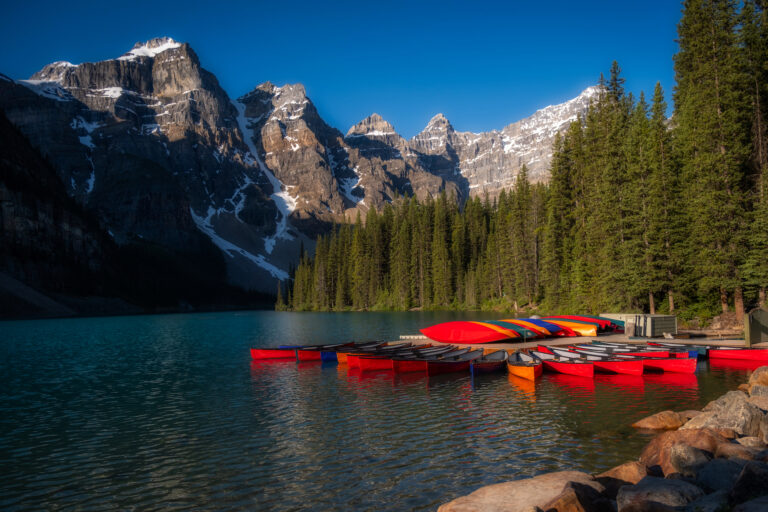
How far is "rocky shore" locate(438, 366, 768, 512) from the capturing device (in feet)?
24.6

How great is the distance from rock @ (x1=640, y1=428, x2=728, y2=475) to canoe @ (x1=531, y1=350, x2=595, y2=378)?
45.9 feet

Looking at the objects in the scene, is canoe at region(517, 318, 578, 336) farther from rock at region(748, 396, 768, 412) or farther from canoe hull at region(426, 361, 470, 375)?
rock at region(748, 396, 768, 412)

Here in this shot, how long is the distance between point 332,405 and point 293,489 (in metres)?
9.15

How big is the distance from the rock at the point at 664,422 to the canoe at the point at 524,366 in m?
9.14

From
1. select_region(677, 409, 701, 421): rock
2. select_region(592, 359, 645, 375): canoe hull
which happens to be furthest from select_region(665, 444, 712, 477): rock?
A: select_region(592, 359, 645, 375): canoe hull

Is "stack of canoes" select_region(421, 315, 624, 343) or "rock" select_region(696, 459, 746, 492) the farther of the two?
"stack of canoes" select_region(421, 315, 624, 343)

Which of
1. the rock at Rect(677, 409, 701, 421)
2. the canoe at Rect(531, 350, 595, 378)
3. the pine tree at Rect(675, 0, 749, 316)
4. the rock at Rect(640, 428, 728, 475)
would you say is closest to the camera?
the rock at Rect(640, 428, 728, 475)

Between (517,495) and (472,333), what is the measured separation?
26355 mm

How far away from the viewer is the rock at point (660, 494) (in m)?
7.79

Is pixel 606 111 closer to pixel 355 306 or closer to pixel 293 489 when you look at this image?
pixel 293 489

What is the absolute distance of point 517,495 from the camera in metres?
9.44

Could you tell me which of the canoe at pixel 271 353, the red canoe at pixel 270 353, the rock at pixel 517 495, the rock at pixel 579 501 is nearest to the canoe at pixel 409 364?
the canoe at pixel 271 353

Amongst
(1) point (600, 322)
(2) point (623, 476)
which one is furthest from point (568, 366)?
(2) point (623, 476)

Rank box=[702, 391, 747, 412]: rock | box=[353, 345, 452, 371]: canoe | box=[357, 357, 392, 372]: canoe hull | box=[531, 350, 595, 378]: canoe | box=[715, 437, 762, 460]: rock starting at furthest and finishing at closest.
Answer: box=[357, 357, 392, 372]: canoe hull < box=[353, 345, 452, 371]: canoe < box=[531, 350, 595, 378]: canoe < box=[702, 391, 747, 412]: rock < box=[715, 437, 762, 460]: rock
